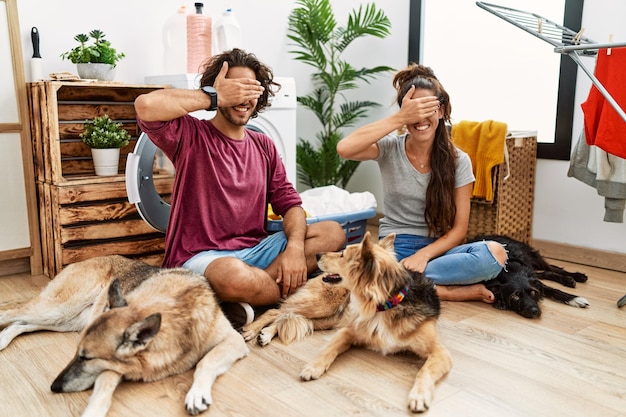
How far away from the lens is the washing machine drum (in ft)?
9.33

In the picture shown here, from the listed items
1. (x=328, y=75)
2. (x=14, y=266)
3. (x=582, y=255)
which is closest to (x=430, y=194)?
(x=582, y=255)

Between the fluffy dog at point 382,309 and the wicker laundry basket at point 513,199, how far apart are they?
1453 mm

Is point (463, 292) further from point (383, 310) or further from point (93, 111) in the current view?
point (93, 111)

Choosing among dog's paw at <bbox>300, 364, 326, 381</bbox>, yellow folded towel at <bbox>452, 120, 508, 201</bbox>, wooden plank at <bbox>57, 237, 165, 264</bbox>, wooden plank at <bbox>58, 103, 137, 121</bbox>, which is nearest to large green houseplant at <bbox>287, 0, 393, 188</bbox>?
yellow folded towel at <bbox>452, 120, 508, 201</bbox>

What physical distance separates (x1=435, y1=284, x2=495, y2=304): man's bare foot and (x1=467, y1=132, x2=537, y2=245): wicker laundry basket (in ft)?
2.52

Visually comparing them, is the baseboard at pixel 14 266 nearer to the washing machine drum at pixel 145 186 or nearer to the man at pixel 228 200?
the washing machine drum at pixel 145 186

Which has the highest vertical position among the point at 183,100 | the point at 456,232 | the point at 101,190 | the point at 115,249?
the point at 183,100

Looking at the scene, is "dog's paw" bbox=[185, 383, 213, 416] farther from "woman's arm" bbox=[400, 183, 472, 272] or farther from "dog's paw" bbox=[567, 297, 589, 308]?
"dog's paw" bbox=[567, 297, 589, 308]

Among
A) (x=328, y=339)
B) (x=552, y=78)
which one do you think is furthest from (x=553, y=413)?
(x=552, y=78)

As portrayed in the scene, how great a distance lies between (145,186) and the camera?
291 centimetres

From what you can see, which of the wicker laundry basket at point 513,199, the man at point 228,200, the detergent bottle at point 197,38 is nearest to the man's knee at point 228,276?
the man at point 228,200

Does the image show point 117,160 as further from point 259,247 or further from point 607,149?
point 607,149

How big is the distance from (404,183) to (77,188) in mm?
1740

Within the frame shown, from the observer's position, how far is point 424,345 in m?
1.89
